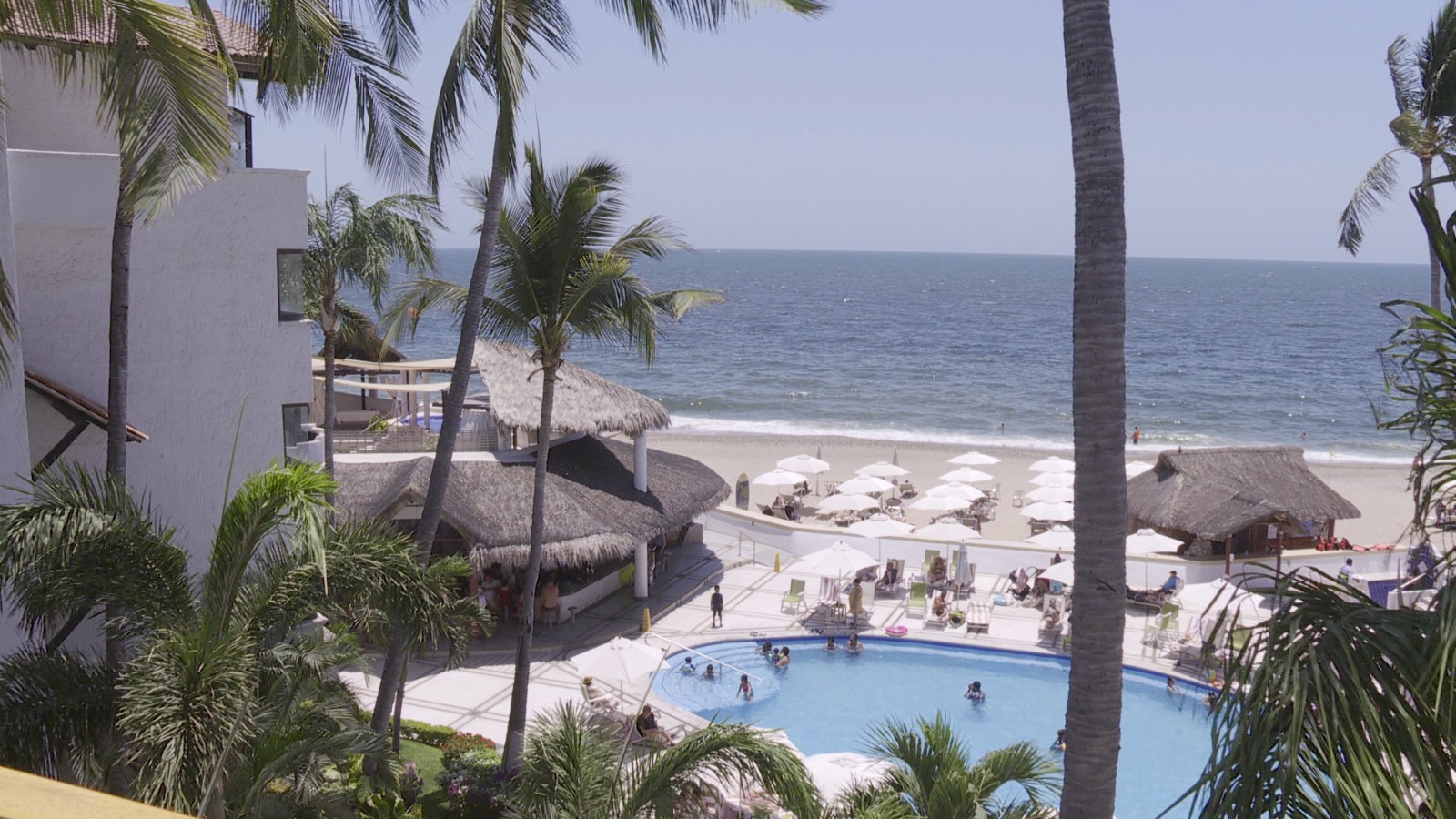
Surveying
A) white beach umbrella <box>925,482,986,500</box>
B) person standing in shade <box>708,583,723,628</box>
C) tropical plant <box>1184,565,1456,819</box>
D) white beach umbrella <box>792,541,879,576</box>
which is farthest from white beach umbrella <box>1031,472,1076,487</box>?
tropical plant <box>1184,565,1456,819</box>

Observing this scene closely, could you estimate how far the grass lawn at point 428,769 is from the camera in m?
11.7

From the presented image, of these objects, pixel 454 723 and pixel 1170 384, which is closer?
pixel 454 723

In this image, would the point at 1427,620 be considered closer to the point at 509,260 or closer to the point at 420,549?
the point at 420,549

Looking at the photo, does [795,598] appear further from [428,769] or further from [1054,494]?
[428,769]

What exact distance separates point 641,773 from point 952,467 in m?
34.3

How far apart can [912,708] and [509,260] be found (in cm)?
944

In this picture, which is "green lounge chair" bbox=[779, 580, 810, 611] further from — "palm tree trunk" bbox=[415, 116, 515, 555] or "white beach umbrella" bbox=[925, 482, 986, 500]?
"palm tree trunk" bbox=[415, 116, 515, 555]

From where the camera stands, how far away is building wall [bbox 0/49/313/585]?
10.1 meters

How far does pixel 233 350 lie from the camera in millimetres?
11117

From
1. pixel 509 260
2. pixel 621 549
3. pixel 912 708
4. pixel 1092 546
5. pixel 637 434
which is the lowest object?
pixel 912 708

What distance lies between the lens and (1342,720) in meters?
3.23

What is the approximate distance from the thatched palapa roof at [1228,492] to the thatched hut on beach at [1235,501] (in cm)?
2

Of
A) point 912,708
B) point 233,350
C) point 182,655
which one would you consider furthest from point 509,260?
point 912,708

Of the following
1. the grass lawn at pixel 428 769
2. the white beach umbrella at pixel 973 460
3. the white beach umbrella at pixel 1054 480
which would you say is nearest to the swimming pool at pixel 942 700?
the grass lawn at pixel 428 769
